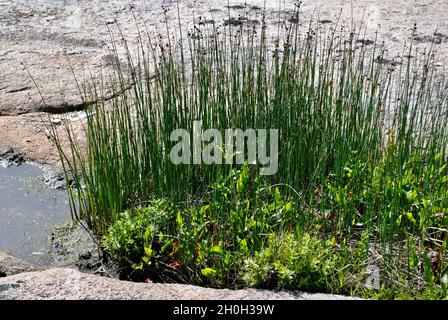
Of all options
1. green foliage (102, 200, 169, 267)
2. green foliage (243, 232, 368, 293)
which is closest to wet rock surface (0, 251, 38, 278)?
green foliage (102, 200, 169, 267)

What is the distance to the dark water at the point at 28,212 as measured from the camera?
3109 mm

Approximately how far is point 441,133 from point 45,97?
2.28 meters

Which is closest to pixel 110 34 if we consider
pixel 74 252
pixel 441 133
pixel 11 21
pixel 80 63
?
pixel 80 63

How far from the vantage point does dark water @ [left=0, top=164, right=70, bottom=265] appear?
3109 mm

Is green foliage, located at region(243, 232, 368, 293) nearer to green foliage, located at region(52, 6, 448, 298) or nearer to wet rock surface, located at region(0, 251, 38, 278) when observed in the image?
green foliage, located at region(52, 6, 448, 298)

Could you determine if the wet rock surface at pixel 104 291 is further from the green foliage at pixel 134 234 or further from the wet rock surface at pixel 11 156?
the wet rock surface at pixel 11 156

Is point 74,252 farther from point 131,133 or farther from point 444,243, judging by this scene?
point 444,243

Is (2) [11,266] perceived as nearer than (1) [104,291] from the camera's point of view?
No

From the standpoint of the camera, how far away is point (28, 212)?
3.35 metres

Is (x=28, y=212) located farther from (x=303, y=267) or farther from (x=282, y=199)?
(x=303, y=267)

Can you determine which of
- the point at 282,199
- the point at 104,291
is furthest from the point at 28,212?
the point at 282,199

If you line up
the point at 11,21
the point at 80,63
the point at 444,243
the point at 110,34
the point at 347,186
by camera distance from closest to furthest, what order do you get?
the point at 444,243 → the point at 347,186 → the point at 80,63 → the point at 110,34 → the point at 11,21

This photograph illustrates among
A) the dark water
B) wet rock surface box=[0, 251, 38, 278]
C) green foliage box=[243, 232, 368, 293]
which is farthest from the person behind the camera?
the dark water

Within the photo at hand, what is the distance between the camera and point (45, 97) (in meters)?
4.21
